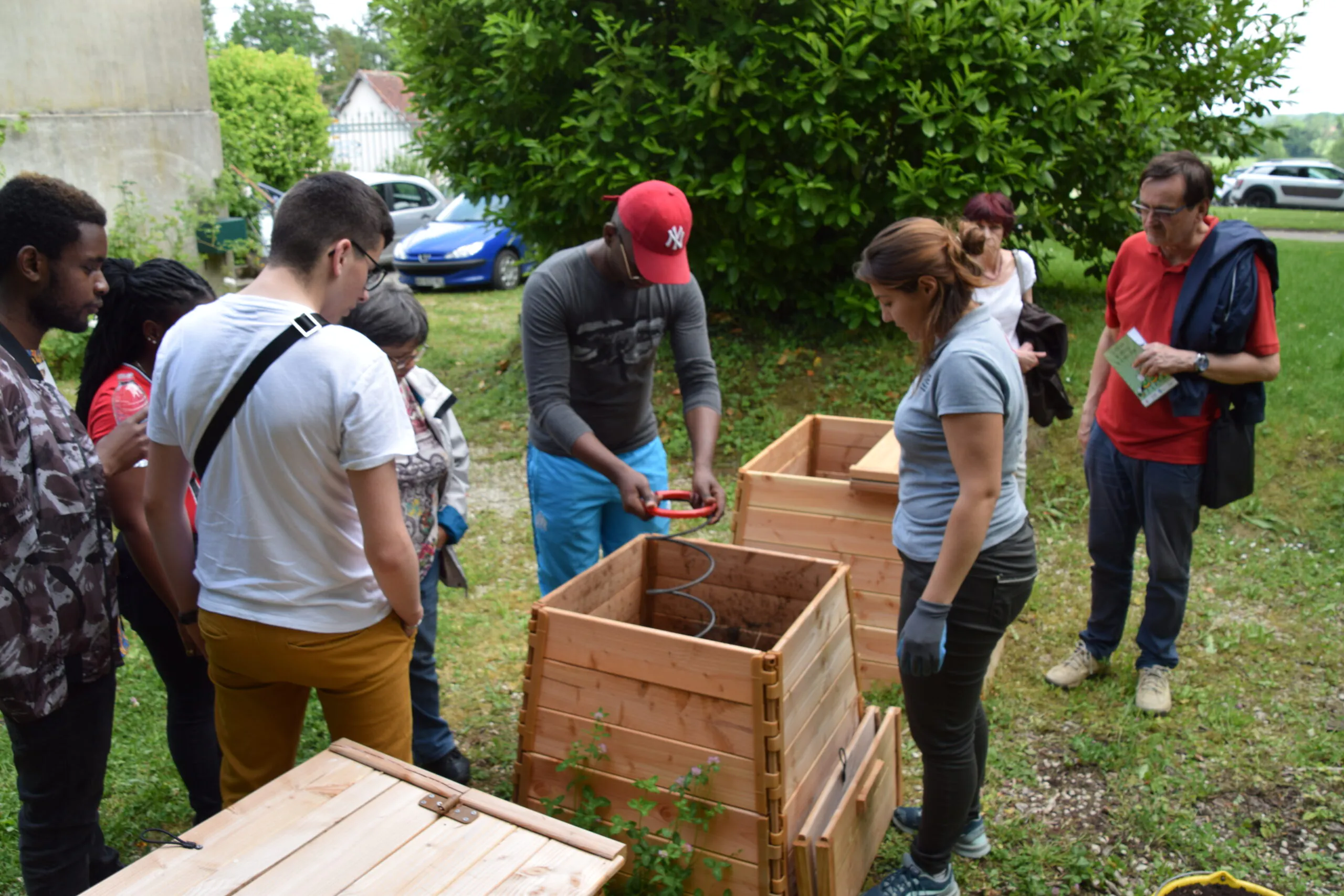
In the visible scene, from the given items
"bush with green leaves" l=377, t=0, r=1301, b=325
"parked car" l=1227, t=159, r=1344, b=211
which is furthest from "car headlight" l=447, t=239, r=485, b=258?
"parked car" l=1227, t=159, r=1344, b=211

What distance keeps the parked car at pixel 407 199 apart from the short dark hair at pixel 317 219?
14.2 meters

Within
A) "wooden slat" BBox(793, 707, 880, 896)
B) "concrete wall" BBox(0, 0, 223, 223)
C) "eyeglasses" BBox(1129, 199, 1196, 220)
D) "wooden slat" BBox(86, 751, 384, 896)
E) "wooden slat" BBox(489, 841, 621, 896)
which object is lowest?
"wooden slat" BBox(793, 707, 880, 896)

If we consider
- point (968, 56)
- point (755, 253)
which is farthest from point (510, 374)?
point (968, 56)

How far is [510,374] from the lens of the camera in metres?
8.61

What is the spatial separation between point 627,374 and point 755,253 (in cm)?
401

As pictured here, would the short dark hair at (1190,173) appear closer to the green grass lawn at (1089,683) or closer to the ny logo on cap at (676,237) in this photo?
the ny logo on cap at (676,237)

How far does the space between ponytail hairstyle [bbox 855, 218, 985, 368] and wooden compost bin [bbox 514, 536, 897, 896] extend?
85 centimetres

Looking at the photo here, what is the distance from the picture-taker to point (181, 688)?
9.27 ft

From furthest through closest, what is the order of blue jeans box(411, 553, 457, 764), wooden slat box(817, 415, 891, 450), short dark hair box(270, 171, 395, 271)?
1. wooden slat box(817, 415, 891, 450)
2. blue jeans box(411, 553, 457, 764)
3. short dark hair box(270, 171, 395, 271)

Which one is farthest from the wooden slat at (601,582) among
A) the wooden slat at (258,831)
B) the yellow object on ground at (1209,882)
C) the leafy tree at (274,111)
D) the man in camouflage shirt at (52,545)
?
the leafy tree at (274,111)

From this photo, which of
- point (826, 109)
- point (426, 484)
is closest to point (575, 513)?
point (426, 484)

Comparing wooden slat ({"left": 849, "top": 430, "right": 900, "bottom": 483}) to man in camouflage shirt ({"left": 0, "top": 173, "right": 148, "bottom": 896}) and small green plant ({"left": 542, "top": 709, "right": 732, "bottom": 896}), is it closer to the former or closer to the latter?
small green plant ({"left": 542, "top": 709, "right": 732, "bottom": 896})

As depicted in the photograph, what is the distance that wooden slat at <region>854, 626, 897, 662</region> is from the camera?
405 centimetres

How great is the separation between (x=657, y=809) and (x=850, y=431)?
8.69 feet
